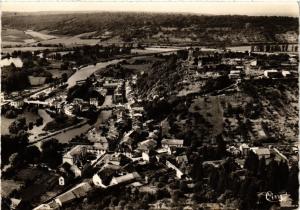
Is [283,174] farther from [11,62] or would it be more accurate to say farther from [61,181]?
[11,62]

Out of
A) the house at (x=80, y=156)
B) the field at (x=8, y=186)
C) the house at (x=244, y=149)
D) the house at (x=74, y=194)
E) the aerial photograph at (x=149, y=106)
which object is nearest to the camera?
the house at (x=74, y=194)

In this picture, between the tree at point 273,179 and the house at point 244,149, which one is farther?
the house at point 244,149

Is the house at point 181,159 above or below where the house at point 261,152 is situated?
below

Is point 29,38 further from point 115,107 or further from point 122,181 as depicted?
point 122,181

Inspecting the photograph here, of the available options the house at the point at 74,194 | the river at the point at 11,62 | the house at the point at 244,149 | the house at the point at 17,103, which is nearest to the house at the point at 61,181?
the house at the point at 74,194

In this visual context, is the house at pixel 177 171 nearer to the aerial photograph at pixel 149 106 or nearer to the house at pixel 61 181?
the aerial photograph at pixel 149 106

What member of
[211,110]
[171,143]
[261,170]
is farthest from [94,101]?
[261,170]

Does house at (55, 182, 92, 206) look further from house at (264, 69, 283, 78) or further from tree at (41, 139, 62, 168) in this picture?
house at (264, 69, 283, 78)

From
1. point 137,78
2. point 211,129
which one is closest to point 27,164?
point 137,78

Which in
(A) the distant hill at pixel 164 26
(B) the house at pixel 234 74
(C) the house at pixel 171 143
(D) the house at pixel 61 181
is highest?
(A) the distant hill at pixel 164 26
